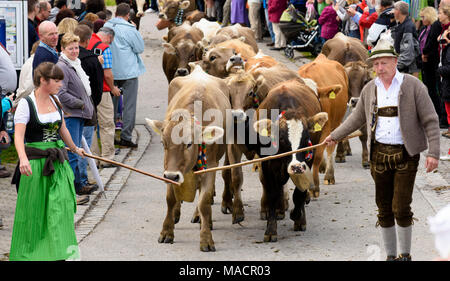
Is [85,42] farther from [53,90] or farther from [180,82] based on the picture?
[53,90]

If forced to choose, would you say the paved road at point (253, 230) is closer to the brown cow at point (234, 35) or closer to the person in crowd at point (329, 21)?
the brown cow at point (234, 35)

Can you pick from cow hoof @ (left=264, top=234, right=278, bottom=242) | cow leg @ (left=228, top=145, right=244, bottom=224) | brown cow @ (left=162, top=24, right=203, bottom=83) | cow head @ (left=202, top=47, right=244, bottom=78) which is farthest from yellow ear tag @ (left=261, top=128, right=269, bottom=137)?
brown cow @ (left=162, top=24, right=203, bottom=83)

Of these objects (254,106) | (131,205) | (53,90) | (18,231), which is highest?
(53,90)

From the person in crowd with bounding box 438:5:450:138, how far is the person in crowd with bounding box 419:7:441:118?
69cm

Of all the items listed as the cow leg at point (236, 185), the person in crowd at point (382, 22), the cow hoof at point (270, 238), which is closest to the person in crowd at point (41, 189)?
the cow hoof at point (270, 238)

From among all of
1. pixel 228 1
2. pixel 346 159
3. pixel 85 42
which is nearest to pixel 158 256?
pixel 85 42

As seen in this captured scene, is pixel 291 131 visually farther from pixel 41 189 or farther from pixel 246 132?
pixel 41 189

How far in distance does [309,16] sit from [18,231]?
1528cm

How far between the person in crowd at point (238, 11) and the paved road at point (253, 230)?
492 inches

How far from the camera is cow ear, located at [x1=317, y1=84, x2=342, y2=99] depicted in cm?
1070

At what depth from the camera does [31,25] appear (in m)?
13.9

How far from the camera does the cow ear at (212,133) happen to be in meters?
8.35

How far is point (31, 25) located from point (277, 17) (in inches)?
394

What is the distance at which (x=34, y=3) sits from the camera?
47.4ft
